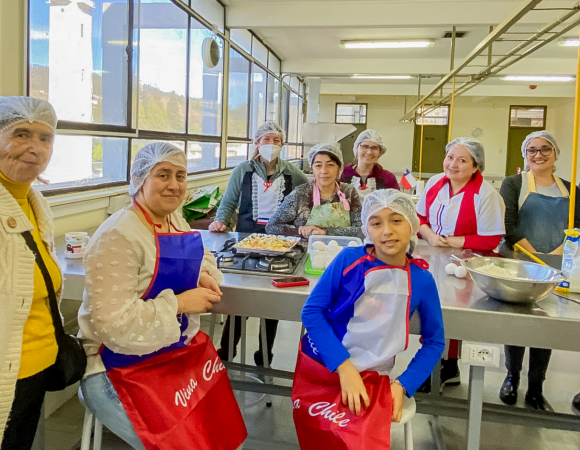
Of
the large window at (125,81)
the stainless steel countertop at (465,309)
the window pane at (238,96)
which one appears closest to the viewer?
the stainless steel countertop at (465,309)

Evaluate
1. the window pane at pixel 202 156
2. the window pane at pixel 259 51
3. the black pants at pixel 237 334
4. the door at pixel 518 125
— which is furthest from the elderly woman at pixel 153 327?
the door at pixel 518 125

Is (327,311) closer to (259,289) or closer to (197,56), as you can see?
(259,289)

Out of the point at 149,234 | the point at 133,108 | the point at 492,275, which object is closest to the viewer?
the point at 149,234

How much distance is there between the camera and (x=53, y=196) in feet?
8.25

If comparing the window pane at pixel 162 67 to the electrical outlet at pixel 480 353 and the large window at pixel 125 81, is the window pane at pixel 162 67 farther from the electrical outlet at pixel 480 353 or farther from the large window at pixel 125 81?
the electrical outlet at pixel 480 353

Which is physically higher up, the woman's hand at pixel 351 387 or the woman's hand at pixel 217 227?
the woman's hand at pixel 217 227

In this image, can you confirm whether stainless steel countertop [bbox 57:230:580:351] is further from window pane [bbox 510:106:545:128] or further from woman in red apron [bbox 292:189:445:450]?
window pane [bbox 510:106:545:128]

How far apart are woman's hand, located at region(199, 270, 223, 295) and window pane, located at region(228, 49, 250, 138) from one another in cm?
449

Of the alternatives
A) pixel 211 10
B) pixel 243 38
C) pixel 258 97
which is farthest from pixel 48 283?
pixel 258 97

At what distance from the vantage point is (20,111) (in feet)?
4.05

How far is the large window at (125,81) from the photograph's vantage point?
101 inches

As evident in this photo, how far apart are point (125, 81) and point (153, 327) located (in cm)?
252

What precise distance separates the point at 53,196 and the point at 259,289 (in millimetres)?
1574

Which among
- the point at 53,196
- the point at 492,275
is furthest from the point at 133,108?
the point at 492,275
